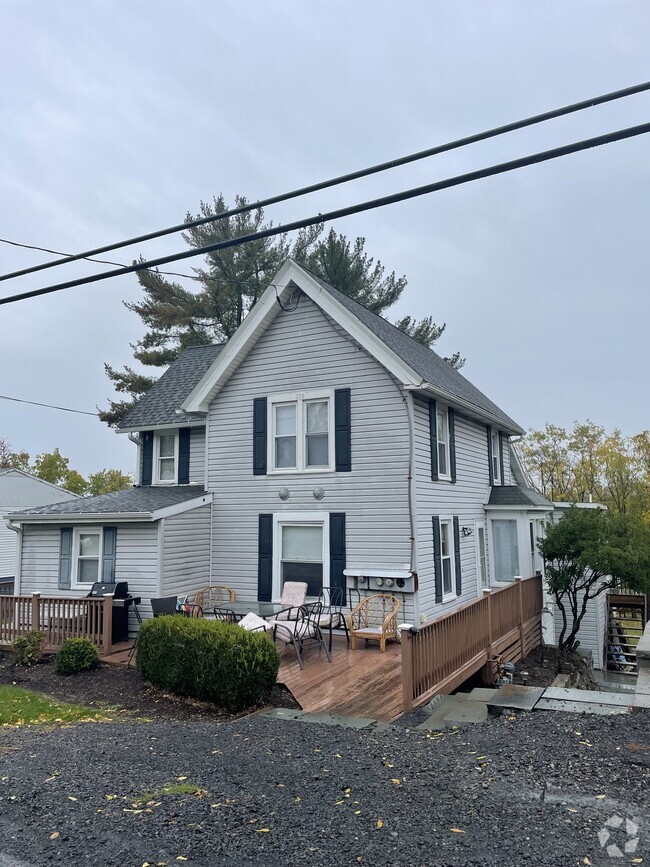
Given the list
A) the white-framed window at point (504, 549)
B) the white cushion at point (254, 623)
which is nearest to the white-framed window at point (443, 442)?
the white-framed window at point (504, 549)

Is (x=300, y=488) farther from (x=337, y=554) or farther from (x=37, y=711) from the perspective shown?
(x=37, y=711)

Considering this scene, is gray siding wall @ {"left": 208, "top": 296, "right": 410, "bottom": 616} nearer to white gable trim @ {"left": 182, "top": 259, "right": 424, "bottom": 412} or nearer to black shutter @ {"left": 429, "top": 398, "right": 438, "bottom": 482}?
white gable trim @ {"left": 182, "top": 259, "right": 424, "bottom": 412}

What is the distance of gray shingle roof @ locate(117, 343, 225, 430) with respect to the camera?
15.1 m

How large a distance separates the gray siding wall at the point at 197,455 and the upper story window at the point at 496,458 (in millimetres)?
8010

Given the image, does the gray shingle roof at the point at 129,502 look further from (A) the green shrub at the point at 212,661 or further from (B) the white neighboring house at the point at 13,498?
(B) the white neighboring house at the point at 13,498

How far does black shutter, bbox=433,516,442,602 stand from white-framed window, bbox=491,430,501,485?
5.13 meters

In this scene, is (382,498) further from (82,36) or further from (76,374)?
(76,374)

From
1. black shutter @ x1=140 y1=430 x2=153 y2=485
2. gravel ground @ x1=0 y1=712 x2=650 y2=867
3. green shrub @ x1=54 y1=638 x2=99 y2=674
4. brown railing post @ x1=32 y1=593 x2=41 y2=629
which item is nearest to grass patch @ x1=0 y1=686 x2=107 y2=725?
green shrub @ x1=54 y1=638 x2=99 y2=674

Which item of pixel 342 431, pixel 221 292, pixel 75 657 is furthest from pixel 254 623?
pixel 221 292

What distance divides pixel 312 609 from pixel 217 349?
927 cm

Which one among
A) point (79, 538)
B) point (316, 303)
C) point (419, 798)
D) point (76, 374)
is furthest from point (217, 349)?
point (76, 374)

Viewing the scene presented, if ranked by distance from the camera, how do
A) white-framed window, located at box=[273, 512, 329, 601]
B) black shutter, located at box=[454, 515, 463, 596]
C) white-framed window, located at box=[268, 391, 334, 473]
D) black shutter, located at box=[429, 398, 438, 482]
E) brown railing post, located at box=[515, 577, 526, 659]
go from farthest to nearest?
black shutter, located at box=[454, 515, 463, 596] < brown railing post, located at box=[515, 577, 526, 659] < white-framed window, located at box=[268, 391, 334, 473] < black shutter, located at box=[429, 398, 438, 482] < white-framed window, located at box=[273, 512, 329, 601]

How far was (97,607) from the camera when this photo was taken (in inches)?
435

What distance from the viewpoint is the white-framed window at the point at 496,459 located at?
17.3 m
